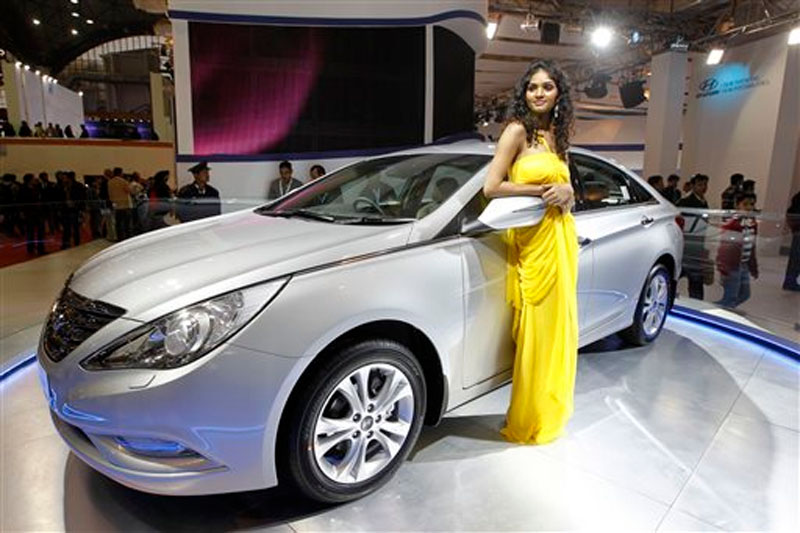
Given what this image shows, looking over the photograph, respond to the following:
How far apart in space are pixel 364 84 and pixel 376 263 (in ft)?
22.3

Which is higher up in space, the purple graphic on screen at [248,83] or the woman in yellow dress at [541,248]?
the purple graphic on screen at [248,83]

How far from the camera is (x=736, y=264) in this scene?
4.88m

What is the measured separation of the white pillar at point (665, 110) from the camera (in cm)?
1165

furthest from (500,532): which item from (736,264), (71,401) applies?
(736,264)

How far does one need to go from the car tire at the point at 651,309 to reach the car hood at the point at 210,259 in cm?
207

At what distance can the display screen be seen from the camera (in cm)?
755

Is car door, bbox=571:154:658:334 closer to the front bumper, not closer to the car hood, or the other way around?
the car hood

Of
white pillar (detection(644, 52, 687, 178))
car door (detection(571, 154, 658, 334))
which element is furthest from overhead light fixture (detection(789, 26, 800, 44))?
car door (detection(571, 154, 658, 334))

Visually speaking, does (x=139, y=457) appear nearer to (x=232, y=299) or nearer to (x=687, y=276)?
(x=232, y=299)

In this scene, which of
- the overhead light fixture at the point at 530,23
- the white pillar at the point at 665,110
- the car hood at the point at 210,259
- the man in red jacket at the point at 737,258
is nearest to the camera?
the car hood at the point at 210,259

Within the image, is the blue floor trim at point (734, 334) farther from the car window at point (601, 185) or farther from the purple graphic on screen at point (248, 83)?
the purple graphic on screen at point (248, 83)

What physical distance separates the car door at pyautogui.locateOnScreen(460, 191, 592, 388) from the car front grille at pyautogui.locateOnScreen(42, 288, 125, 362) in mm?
1284

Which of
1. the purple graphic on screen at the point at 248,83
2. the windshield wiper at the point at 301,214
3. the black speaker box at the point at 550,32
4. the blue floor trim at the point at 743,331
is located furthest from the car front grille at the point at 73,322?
the black speaker box at the point at 550,32

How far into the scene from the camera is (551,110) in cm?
238
